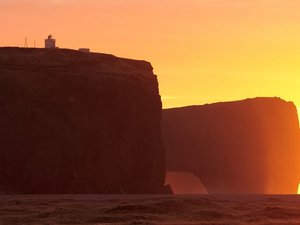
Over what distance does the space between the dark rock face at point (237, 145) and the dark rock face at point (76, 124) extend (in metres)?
34.0

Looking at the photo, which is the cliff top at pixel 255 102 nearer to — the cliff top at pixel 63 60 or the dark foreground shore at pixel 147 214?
the cliff top at pixel 63 60

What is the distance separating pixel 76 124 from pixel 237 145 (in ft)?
164

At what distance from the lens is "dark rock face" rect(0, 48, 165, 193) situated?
7681cm

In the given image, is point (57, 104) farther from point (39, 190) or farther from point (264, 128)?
point (264, 128)

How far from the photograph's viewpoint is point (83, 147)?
79.8m

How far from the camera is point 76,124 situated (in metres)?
79.6

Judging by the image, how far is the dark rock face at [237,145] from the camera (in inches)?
4766

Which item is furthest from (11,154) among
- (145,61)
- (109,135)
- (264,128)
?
(264,128)

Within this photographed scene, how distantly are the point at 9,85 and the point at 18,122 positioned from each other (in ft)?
10.4

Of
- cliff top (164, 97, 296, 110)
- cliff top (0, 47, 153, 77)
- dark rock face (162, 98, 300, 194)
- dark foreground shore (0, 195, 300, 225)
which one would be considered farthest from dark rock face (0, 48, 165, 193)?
cliff top (164, 97, 296, 110)

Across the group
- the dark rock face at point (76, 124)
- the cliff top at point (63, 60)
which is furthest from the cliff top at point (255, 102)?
the cliff top at point (63, 60)

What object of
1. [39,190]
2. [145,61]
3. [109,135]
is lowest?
[39,190]

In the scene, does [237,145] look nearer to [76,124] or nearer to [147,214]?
[76,124]

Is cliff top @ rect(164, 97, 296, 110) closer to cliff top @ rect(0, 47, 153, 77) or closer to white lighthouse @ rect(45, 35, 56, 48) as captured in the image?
white lighthouse @ rect(45, 35, 56, 48)
